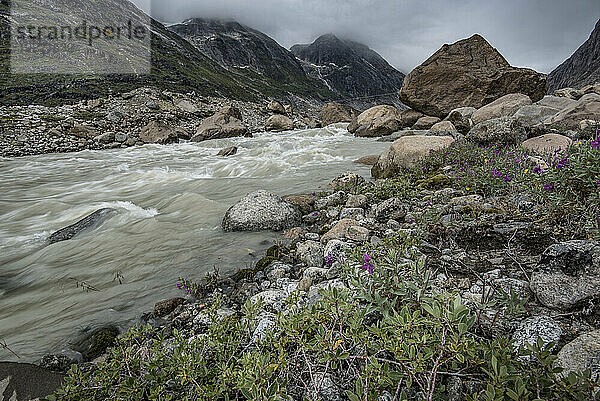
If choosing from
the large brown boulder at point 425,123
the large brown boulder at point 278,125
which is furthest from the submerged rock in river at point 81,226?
the large brown boulder at point 278,125

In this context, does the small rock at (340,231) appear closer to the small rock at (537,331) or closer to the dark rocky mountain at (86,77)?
the small rock at (537,331)

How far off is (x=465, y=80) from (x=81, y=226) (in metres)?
23.6

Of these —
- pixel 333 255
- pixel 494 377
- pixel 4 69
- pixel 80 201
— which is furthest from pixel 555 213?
pixel 4 69

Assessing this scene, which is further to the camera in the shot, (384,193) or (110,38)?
(110,38)

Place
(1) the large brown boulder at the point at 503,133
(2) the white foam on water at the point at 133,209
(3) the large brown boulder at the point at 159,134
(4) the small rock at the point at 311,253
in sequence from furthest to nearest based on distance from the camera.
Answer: (3) the large brown boulder at the point at 159,134
(1) the large brown boulder at the point at 503,133
(2) the white foam on water at the point at 133,209
(4) the small rock at the point at 311,253

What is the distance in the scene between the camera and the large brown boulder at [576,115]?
9.24 meters

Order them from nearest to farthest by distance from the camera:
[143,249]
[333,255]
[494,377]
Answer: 1. [494,377]
2. [333,255]
3. [143,249]

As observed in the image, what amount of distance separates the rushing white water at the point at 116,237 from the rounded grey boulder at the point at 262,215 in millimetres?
211

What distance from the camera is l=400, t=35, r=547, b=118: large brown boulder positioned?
64.7 ft

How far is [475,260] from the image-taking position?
299 cm

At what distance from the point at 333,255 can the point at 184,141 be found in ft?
68.5

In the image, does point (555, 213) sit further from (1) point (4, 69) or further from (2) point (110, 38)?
(2) point (110, 38)

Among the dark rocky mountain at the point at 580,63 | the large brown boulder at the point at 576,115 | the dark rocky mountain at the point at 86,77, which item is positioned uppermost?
the dark rocky mountain at the point at 580,63

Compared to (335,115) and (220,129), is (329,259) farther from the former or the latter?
(335,115)
